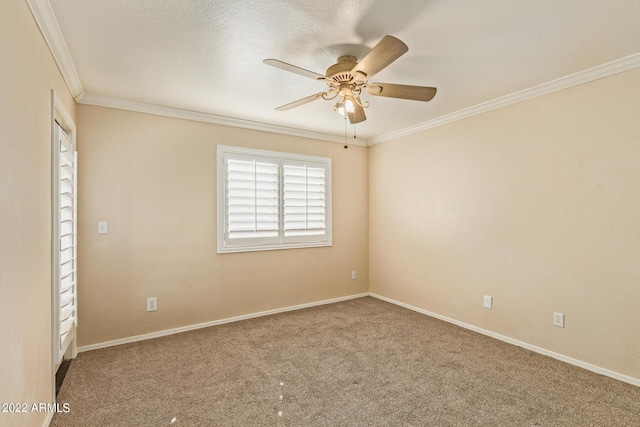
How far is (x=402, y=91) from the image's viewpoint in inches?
89.4

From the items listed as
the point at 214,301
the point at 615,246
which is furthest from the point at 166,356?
the point at 615,246

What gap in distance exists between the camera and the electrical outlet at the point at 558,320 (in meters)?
2.79

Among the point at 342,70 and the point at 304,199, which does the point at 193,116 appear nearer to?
the point at 304,199

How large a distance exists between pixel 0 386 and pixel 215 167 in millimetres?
2729

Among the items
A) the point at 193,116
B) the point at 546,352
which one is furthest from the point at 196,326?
the point at 546,352

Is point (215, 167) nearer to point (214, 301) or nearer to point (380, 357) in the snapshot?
point (214, 301)

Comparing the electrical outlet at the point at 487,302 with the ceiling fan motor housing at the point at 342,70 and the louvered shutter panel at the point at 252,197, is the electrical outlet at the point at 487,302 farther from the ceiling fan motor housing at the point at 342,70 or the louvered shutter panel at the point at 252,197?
the ceiling fan motor housing at the point at 342,70

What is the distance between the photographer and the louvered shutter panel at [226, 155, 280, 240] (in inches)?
150

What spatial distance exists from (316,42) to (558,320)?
3.06 meters

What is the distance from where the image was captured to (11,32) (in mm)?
1439

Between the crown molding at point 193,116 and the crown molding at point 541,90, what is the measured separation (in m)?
1.29

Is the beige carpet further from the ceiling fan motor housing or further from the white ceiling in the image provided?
the white ceiling

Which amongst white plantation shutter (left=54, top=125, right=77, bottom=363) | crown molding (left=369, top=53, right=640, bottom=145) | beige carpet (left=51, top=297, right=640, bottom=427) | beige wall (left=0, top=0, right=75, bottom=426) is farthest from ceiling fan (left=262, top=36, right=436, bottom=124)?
beige carpet (left=51, top=297, right=640, bottom=427)

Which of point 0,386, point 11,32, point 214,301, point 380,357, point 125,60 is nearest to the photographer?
point 0,386
